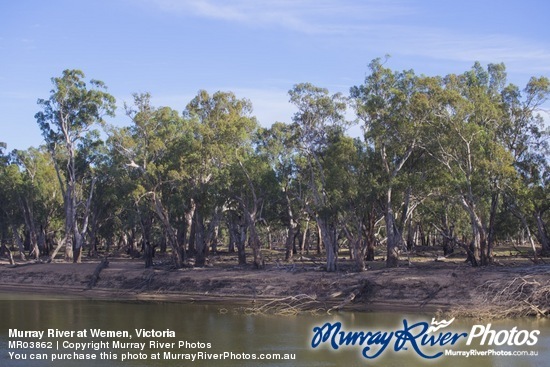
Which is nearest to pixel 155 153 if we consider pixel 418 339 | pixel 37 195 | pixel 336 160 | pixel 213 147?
pixel 213 147

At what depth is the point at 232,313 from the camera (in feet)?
110

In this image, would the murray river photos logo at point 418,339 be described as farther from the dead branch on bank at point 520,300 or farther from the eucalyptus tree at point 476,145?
the eucalyptus tree at point 476,145

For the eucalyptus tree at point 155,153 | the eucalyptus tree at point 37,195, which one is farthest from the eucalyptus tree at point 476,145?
the eucalyptus tree at point 37,195

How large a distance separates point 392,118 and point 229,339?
1684 centimetres

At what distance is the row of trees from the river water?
9.06 meters

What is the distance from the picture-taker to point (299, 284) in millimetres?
37531

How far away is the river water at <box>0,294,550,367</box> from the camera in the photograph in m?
22.4

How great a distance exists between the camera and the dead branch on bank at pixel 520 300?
2869 centimetres

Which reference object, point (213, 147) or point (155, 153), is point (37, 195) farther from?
point (213, 147)

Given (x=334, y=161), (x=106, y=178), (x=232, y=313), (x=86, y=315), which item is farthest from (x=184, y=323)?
(x=106, y=178)

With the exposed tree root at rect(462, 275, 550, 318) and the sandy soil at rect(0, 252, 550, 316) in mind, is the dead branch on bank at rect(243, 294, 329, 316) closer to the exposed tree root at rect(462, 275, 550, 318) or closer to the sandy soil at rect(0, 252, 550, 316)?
the sandy soil at rect(0, 252, 550, 316)

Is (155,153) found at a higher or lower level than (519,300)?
higher

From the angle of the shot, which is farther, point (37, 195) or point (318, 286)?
point (37, 195)

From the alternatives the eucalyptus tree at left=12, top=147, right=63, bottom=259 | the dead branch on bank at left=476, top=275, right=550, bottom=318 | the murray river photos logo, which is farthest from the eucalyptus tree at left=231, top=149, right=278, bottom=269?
the eucalyptus tree at left=12, top=147, right=63, bottom=259
